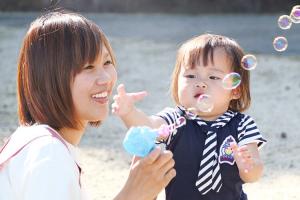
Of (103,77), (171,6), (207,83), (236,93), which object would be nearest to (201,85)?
(207,83)

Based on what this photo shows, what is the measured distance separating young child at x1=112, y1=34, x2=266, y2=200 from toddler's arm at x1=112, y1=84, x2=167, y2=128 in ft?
0.23

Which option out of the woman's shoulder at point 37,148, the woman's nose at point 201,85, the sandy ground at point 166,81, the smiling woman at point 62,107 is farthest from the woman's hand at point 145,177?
the sandy ground at point 166,81

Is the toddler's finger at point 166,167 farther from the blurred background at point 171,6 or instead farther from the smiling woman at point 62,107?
the blurred background at point 171,6

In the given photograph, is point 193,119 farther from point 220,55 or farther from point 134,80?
point 134,80

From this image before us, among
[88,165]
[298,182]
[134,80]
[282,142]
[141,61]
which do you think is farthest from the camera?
[141,61]

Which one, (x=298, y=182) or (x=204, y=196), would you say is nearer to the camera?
(x=204, y=196)

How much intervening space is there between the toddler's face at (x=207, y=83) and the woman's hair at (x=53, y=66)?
61 centimetres

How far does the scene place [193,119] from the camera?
2.57m

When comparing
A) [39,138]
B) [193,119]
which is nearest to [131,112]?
[193,119]

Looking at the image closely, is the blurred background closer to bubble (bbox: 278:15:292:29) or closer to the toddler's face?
bubble (bbox: 278:15:292:29)

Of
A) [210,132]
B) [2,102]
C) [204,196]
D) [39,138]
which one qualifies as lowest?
[2,102]

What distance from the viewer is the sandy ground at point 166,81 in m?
4.11

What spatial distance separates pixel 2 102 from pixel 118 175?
2.30 meters

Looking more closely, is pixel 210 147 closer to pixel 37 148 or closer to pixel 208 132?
pixel 208 132
